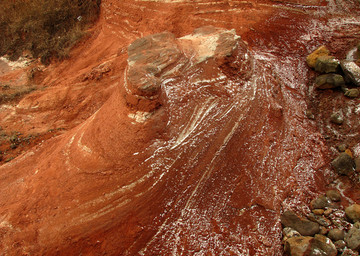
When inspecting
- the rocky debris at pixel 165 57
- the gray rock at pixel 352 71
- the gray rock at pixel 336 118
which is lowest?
the gray rock at pixel 336 118

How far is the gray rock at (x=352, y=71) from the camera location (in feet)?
12.8

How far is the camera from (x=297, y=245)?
254cm

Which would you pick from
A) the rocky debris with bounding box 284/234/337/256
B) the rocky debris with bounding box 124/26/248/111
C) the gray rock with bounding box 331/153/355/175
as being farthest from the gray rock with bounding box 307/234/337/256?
the rocky debris with bounding box 124/26/248/111

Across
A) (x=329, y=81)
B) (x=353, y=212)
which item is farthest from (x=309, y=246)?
(x=329, y=81)

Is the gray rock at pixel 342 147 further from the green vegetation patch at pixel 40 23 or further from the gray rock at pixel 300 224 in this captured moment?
the green vegetation patch at pixel 40 23

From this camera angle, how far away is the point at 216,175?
105 inches

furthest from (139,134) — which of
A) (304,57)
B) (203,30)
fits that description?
(304,57)

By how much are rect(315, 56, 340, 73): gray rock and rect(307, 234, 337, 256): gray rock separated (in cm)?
273

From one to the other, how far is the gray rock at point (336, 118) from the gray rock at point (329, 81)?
0.54 meters

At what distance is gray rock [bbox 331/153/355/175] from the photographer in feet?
10.7

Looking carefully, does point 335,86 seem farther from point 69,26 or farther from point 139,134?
point 69,26

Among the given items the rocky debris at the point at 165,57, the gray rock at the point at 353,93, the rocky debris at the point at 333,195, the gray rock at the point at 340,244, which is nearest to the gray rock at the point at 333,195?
the rocky debris at the point at 333,195

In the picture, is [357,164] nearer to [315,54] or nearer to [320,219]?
[320,219]

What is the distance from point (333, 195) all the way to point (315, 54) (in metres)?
2.50
